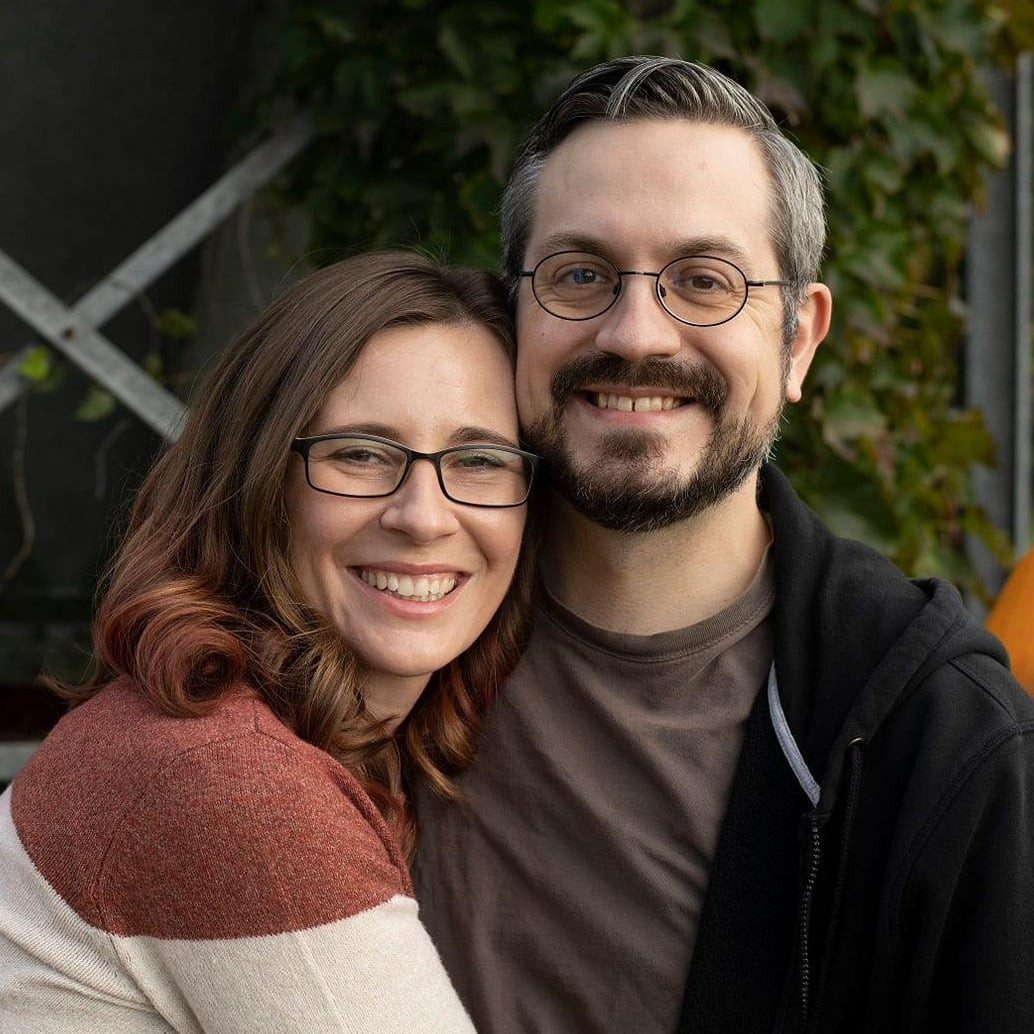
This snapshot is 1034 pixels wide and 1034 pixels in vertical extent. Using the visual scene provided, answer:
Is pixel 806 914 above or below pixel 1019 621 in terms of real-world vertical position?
below

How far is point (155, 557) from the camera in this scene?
1.84 metres

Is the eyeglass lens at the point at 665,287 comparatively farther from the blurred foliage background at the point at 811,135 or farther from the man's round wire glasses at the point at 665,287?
the blurred foliage background at the point at 811,135

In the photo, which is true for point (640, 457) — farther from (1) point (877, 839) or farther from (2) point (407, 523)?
(1) point (877, 839)

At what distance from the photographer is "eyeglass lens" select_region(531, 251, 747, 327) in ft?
6.16

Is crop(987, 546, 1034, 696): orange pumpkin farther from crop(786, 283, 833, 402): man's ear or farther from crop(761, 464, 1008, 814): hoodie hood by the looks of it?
crop(786, 283, 833, 402): man's ear

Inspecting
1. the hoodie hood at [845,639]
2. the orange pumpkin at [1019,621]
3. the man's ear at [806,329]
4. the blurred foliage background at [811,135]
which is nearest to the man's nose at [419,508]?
the hoodie hood at [845,639]

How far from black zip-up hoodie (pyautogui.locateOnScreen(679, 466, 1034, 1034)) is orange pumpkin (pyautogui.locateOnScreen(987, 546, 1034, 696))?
0.20 metres

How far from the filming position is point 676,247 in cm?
186

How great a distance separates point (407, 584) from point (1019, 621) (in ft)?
2.96

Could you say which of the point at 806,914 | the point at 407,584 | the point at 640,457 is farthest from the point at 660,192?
the point at 806,914

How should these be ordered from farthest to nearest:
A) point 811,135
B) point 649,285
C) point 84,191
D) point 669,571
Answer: point 84,191 → point 811,135 → point 669,571 → point 649,285

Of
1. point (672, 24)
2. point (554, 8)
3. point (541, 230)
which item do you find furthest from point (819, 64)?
point (541, 230)

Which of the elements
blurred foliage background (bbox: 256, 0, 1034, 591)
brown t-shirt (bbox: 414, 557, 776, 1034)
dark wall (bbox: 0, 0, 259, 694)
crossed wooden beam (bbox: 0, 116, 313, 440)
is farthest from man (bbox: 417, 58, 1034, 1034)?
dark wall (bbox: 0, 0, 259, 694)

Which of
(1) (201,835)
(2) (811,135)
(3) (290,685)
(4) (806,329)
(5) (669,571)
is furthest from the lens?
(2) (811,135)
